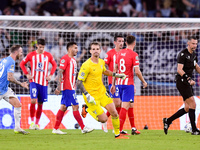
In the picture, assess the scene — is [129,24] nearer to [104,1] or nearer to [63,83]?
[63,83]

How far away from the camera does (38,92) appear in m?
11.4

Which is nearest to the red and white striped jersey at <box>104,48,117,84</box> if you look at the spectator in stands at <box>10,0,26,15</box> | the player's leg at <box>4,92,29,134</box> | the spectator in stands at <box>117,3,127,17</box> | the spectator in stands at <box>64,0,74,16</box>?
the player's leg at <box>4,92,29,134</box>

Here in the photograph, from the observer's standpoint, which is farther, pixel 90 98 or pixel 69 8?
pixel 69 8

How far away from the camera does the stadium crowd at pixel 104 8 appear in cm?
1811

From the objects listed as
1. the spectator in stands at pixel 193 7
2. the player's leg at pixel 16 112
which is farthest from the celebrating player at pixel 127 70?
the spectator in stands at pixel 193 7

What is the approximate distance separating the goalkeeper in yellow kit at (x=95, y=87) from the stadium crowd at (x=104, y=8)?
9.75 meters

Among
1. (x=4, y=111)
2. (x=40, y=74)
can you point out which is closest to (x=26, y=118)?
(x=4, y=111)

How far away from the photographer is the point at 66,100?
32.4 feet

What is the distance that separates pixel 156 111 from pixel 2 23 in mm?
5566

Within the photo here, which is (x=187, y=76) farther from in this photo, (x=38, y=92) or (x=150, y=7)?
(x=150, y=7)

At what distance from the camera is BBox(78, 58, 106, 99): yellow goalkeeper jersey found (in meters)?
8.26

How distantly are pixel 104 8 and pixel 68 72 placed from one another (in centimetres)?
863

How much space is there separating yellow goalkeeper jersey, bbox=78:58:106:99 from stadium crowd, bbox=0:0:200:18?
32.0 ft

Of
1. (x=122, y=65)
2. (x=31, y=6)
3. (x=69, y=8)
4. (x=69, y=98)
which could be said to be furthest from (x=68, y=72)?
(x=31, y=6)
